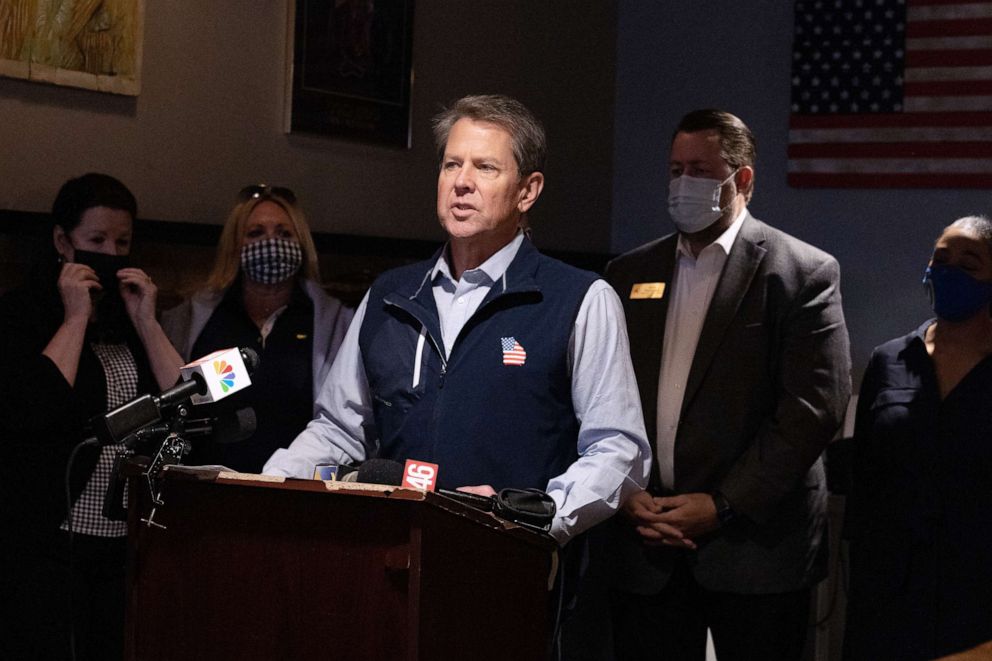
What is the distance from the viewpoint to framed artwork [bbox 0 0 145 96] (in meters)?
3.88

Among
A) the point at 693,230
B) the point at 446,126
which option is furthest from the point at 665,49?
the point at 446,126

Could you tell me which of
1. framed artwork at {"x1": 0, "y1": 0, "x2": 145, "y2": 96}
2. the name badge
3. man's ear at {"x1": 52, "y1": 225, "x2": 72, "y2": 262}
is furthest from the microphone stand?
framed artwork at {"x1": 0, "y1": 0, "x2": 145, "y2": 96}

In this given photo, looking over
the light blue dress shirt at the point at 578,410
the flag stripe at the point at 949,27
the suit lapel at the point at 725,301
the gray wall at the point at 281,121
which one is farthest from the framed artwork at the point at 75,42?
the flag stripe at the point at 949,27

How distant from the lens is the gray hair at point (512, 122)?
262 centimetres

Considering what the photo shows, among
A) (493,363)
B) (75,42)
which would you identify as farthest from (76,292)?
(493,363)

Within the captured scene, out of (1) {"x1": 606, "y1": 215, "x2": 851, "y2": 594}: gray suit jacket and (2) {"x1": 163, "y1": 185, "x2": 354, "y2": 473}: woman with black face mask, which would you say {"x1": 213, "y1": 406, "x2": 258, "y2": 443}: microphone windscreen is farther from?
(1) {"x1": 606, "y1": 215, "x2": 851, "y2": 594}: gray suit jacket

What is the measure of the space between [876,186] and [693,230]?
241 cm

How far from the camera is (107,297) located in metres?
3.61

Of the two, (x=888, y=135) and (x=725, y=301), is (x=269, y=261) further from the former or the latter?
(x=888, y=135)

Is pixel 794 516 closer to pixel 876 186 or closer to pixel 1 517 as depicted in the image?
pixel 1 517

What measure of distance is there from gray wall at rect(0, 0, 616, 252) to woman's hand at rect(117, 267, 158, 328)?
597 millimetres

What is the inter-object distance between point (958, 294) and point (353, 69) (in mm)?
2531

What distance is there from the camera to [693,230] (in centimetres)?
362

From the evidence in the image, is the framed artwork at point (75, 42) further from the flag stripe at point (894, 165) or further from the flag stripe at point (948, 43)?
the flag stripe at point (948, 43)
